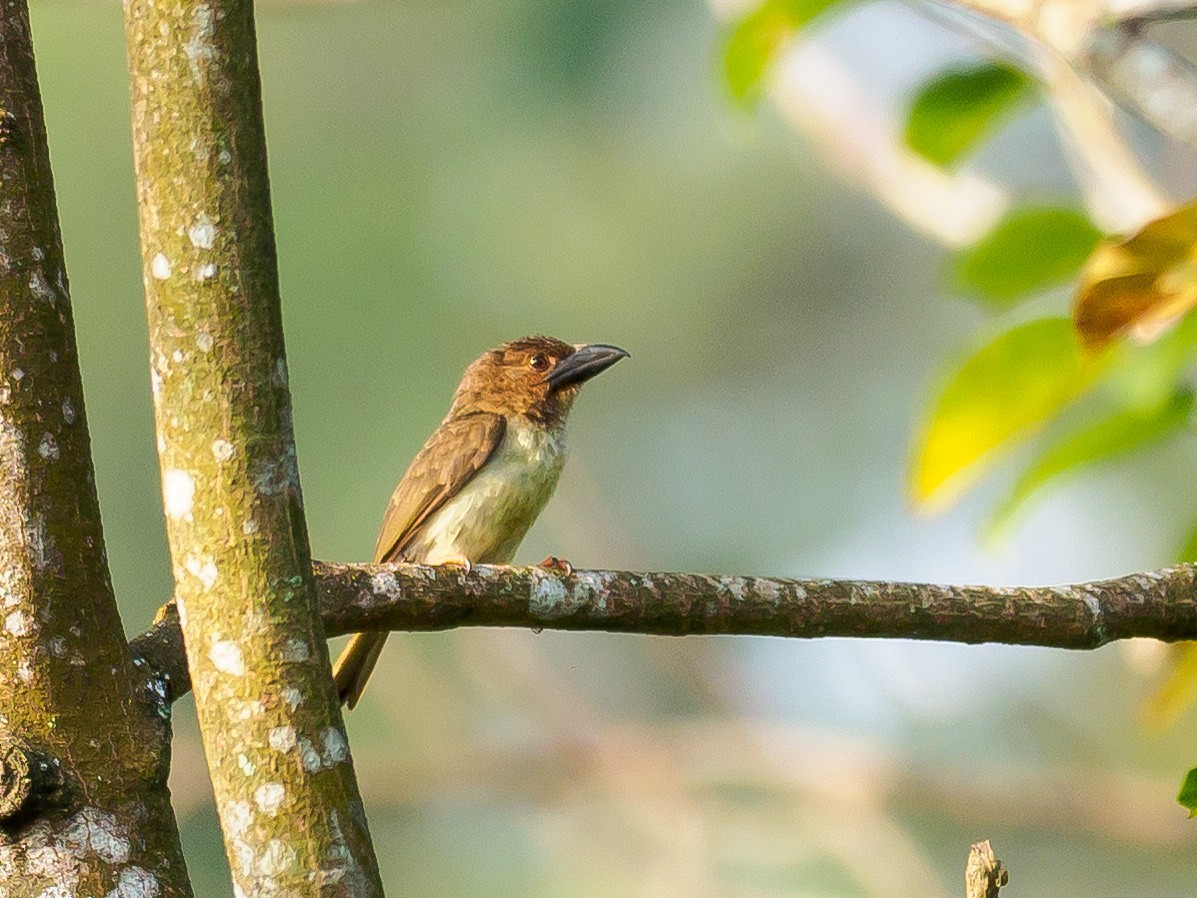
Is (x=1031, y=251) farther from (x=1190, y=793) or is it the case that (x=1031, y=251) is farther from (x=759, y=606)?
(x=1190, y=793)

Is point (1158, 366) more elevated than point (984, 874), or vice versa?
point (1158, 366)

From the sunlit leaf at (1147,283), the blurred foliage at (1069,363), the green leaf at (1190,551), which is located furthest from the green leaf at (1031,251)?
the green leaf at (1190,551)

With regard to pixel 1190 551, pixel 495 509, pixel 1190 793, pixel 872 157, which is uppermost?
pixel 872 157

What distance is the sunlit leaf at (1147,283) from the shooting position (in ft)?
7.55

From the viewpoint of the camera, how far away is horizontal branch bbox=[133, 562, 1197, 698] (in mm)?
2043

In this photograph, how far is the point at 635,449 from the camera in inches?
553

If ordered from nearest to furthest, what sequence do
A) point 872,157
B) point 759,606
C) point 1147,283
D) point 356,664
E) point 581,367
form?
point 759,606
point 1147,283
point 356,664
point 581,367
point 872,157

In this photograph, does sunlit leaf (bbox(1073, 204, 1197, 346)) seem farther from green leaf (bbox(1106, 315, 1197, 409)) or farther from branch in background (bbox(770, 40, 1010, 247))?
branch in background (bbox(770, 40, 1010, 247))

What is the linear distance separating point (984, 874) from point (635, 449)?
12.5 m

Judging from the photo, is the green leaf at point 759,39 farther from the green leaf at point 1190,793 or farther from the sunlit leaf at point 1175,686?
the green leaf at point 1190,793

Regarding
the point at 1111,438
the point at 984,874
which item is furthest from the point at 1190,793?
the point at 1111,438

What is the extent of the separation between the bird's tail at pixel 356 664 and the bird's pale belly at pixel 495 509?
0.31 meters

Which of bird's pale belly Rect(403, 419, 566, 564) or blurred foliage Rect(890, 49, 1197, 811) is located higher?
bird's pale belly Rect(403, 419, 566, 564)

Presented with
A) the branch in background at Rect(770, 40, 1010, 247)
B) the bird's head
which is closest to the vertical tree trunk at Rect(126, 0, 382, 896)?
the bird's head
